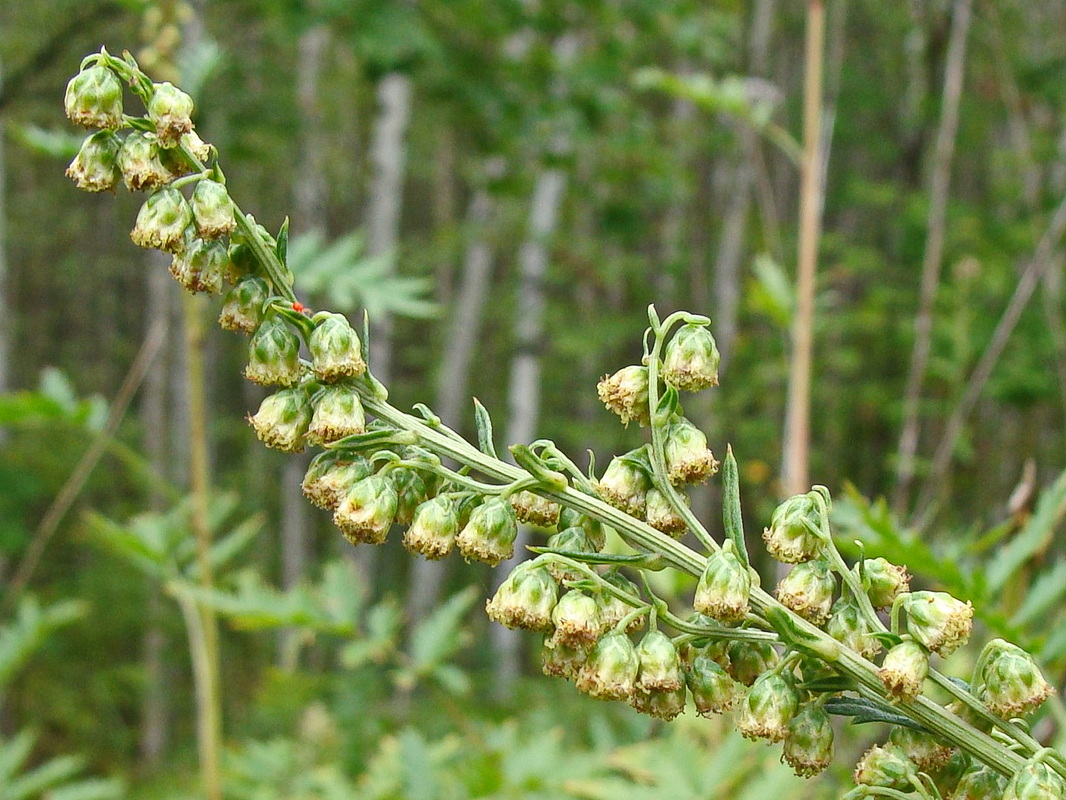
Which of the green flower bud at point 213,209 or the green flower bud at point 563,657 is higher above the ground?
the green flower bud at point 213,209

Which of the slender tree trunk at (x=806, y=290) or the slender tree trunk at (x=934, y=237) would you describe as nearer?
the slender tree trunk at (x=806, y=290)

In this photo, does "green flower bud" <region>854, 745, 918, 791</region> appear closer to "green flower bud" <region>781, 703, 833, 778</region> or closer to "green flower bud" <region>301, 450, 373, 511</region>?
"green flower bud" <region>781, 703, 833, 778</region>

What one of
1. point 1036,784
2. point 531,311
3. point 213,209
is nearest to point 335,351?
point 213,209

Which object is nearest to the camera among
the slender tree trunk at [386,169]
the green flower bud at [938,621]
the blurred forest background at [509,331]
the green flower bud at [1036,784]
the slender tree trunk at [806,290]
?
the green flower bud at [1036,784]

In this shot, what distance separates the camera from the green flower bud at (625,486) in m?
1.04

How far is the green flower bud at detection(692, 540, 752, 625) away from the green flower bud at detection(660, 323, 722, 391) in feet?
0.74

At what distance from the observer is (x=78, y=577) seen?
55.1 ft

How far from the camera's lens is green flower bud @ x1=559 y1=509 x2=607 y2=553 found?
1055 millimetres

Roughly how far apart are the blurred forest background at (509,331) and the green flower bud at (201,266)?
3.51 feet

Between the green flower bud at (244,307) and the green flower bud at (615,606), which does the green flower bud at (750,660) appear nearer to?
the green flower bud at (615,606)

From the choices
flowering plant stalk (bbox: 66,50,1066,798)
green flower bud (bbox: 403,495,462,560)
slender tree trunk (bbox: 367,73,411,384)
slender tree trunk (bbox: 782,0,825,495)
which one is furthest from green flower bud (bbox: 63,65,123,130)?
slender tree trunk (bbox: 367,73,411,384)

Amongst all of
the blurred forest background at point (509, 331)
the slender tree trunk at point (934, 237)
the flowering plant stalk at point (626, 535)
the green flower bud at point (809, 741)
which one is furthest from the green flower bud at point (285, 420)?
the slender tree trunk at point (934, 237)

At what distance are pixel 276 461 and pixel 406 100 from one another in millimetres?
14652

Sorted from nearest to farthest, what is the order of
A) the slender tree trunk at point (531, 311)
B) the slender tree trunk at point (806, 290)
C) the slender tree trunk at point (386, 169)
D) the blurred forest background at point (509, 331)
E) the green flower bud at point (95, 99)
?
the green flower bud at point (95, 99) → the blurred forest background at point (509, 331) → the slender tree trunk at point (806, 290) → the slender tree trunk at point (386, 169) → the slender tree trunk at point (531, 311)
